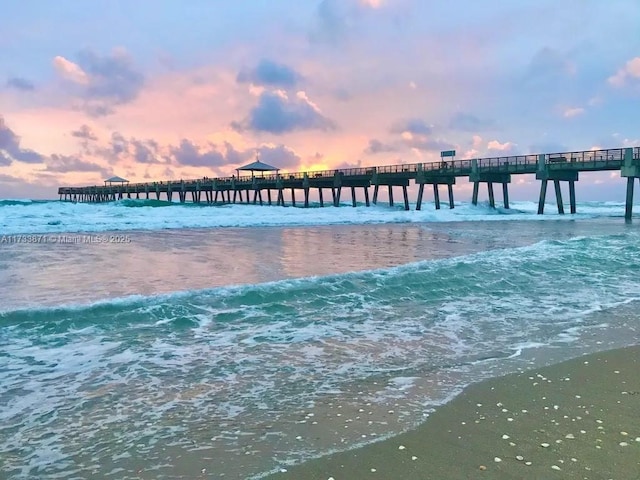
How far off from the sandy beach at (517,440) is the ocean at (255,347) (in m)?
0.21

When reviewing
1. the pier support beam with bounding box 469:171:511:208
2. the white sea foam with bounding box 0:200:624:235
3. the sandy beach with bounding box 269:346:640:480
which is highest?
the pier support beam with bounding box 469:171:511:208

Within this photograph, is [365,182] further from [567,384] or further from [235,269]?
[567,384]

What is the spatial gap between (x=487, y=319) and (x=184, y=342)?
13.7ft

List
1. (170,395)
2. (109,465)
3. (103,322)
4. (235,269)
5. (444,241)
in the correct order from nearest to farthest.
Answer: (109,465) < (170,395) < (103,322) < (235,269) < (444,241)

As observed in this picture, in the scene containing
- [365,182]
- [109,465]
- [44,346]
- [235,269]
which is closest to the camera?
[109,465]

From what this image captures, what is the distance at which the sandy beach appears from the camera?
2.94 metres

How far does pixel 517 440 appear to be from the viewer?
130 inches

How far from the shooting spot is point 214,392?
14.5 ft

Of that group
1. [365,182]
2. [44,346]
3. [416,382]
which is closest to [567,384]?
[416,382]

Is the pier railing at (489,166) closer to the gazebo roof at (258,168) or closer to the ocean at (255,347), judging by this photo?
the gazebo roof at (258,168)

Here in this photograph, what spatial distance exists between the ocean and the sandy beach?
0.21 meters
